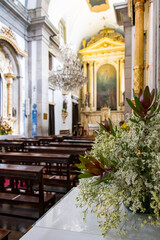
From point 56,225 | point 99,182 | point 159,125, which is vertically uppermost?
point 159,125

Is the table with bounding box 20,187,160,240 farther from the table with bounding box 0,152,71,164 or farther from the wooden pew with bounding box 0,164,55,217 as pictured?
the table with bounding box 0,152,71,164

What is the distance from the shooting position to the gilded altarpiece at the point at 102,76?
16.5 meters

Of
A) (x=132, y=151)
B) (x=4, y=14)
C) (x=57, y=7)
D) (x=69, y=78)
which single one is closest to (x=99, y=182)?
(x=132, y=151)

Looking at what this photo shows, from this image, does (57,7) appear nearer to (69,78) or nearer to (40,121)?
(69,78)

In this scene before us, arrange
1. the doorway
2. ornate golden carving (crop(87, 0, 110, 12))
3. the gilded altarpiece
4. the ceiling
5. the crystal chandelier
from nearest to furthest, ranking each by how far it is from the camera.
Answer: the crystal chandelier → the doorway → the ceiling → ornate golden carving (crop(87, 0, 110, 12)) → the gilded altarpiece

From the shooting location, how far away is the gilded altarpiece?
16.5 meters

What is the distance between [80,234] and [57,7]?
13.5 meters

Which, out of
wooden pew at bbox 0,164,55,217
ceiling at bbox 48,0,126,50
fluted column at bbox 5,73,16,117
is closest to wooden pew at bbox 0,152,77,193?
wooden pew at bbox 0,164,55,217

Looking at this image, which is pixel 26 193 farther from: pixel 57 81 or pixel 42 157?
pixel 57 81

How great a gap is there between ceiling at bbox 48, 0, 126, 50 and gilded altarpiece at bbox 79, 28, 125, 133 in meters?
0.59

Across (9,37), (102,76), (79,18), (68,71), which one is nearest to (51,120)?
(68,71)

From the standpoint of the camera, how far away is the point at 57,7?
1235 cm

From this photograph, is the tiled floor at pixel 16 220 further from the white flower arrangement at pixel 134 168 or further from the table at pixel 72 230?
the white flower arrangement at pixel 134 168

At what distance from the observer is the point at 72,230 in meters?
0.96
